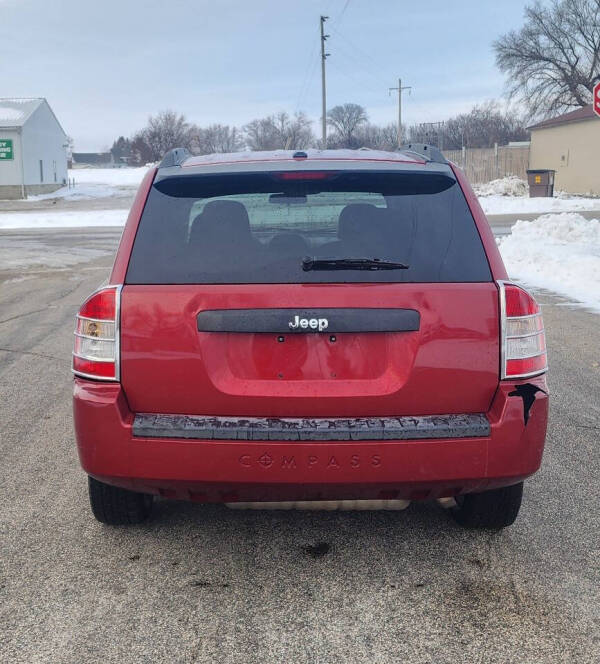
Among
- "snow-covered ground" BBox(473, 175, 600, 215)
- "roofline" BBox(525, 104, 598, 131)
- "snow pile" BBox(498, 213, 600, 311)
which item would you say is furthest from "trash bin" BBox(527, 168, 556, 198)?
"snow pile" BBox(498, 213, 600, 311)

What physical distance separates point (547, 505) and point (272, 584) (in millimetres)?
1614

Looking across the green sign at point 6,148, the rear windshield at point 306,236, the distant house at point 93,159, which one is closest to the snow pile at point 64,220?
the green sign at point 6,148

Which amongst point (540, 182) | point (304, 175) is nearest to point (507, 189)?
point (540, 182)

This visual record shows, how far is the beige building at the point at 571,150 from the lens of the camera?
45094mm

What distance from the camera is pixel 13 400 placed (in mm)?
6172

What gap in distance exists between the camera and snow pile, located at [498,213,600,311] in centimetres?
1230

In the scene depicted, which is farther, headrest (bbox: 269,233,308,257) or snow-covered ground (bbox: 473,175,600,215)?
snow-covered ground (bbox: 473,175,600,215)

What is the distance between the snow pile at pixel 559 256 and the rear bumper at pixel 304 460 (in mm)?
7797

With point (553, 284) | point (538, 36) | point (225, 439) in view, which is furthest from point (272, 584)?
point (538, 36)

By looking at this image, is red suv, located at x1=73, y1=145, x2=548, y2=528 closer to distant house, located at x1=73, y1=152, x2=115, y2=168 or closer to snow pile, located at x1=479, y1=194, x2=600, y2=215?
snow pile, located at x1=479, y1=194, x2=600, y2=215

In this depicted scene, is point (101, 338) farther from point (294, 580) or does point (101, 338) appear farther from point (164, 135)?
point (164, 135)

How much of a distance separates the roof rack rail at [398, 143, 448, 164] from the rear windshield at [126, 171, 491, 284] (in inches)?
13.6

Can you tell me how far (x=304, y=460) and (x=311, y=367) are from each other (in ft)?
1.17

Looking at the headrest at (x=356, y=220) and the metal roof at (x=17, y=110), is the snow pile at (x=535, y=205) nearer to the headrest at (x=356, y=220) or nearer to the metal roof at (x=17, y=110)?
the headrest at (x=356, y=220)
